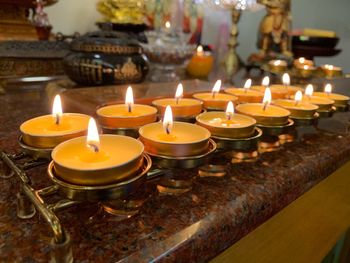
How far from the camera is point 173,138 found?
1.51 ft

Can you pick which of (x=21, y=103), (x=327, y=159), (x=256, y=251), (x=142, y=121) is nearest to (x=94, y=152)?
(x=142, y=121)

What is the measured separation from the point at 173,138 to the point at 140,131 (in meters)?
0.05

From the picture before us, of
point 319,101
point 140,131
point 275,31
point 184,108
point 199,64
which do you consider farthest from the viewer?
point 275,31

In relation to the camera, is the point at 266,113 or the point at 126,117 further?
the point at 266,113

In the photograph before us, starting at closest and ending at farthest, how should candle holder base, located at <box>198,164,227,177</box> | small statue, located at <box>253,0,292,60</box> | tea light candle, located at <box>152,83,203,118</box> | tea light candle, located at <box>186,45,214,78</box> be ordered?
candle holder base, located at <box>198,164,227,177</box>
tea light candle, located at <box>152,83,203,118</box>
tea light candle, located at <box>186,45,214,78</box>
small statue, located at <box>253,0,292,60</box>

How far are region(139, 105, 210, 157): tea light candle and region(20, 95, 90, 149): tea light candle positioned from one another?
0.32 ft

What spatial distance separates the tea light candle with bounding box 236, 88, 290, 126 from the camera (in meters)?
0.59

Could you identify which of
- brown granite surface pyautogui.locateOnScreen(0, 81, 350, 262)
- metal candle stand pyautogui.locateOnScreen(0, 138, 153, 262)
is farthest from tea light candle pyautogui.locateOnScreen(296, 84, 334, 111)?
metal candle stand pyautogui.locateOnScreen(0, 138, 153, 262)

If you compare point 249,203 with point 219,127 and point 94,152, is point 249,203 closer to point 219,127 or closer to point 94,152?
point 219,127

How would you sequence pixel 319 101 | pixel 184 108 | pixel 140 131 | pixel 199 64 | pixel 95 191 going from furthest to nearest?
1. pixel 199 64
2. pixel 319 101
3. pixel 184 108
4. pixel 140 131
5. pixel 95 191

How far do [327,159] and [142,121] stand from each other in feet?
1.27

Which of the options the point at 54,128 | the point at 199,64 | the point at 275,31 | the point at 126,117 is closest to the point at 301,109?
the point at 126,117

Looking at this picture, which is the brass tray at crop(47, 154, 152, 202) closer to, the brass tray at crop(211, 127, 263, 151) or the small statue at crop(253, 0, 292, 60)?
the brass tray at crop(211, 127, 263, 151)

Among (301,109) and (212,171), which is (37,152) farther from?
(301,109)
